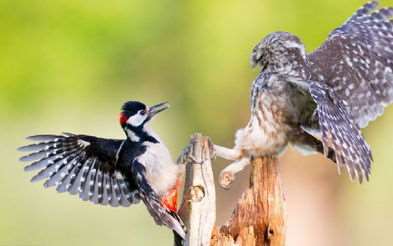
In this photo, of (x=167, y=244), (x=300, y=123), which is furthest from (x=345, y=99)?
(x=167, y=244)

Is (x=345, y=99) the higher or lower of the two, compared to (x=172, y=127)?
lower

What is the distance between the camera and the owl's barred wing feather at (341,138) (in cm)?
686

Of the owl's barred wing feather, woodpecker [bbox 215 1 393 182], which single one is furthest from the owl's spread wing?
the owl's barred wing feather

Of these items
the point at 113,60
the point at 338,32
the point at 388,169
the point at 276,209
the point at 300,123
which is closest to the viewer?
the point at 276,209

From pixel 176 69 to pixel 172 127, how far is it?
73 centimetres

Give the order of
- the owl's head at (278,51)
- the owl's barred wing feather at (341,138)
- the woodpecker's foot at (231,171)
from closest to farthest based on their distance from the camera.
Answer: the owl's barred wing feather at (341,138)
the woodpecker's foot at (231,171)
the owl's head at (278,51)

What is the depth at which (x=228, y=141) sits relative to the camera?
15.2 m

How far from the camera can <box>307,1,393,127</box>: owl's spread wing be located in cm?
781

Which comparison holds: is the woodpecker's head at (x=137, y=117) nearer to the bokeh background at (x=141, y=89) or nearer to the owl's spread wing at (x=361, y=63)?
the owl's spread wing at (x=361, y=63)

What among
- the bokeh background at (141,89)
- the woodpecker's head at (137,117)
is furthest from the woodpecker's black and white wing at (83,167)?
the bokeh background at (141,89)

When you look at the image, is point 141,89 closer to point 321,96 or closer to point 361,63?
point 361,63

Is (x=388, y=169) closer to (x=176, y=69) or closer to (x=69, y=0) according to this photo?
(x=176, y=69)

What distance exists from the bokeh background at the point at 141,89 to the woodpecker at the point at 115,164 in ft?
22.7

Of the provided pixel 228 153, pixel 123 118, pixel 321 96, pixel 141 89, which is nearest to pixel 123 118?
pixel 123 118
